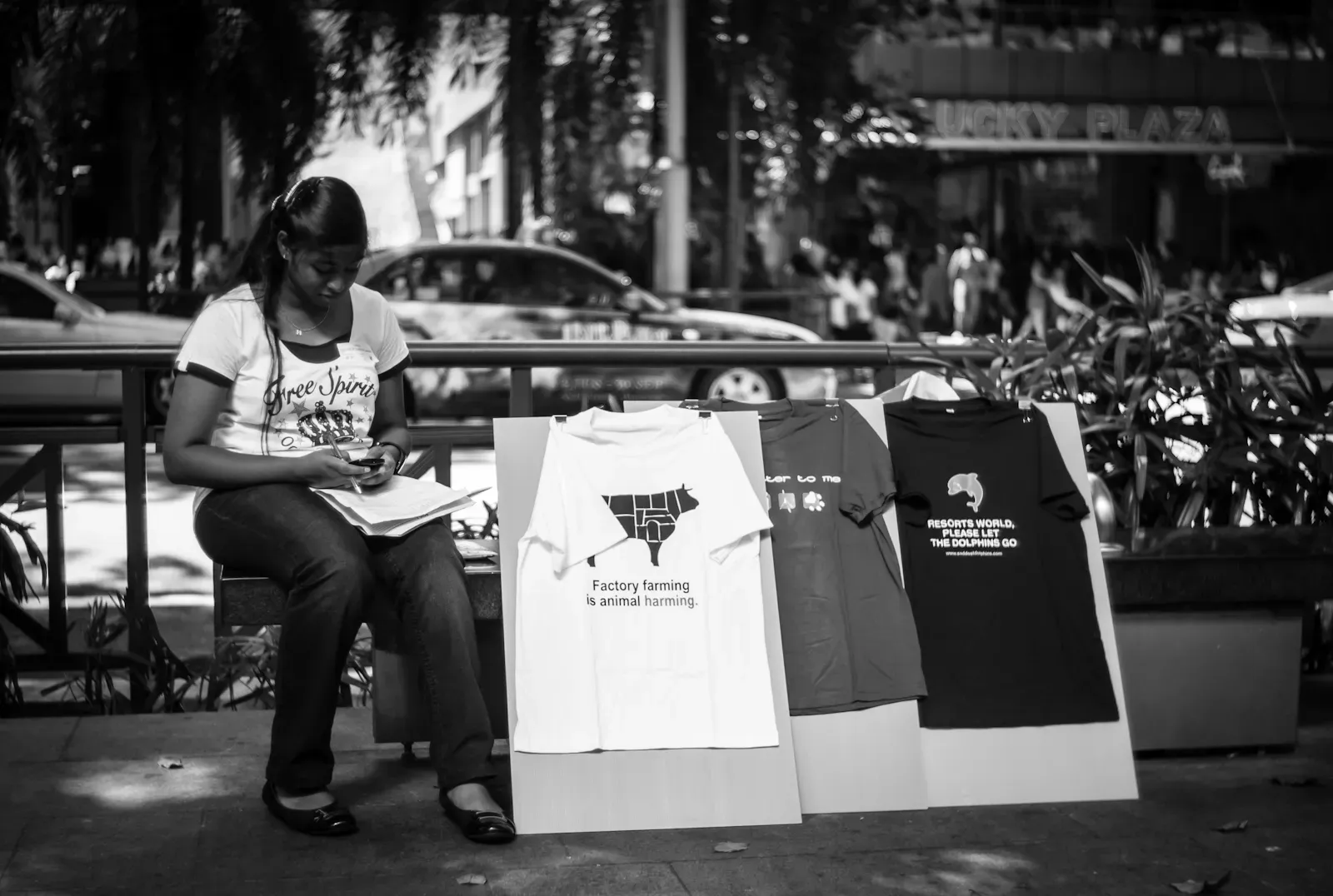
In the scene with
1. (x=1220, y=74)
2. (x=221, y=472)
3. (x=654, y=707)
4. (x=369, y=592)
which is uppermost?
(x=1220, y=74)

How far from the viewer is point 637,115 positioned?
1384 cm

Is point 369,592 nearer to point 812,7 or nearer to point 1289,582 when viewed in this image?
point 1289,582

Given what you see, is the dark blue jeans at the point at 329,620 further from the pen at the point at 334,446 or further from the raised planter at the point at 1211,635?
the raised planter at the point at 1211,635

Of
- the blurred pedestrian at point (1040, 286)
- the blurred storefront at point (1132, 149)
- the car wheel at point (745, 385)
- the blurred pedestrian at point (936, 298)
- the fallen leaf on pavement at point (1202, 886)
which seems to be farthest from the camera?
the blurred storefront at point (1132, 149)

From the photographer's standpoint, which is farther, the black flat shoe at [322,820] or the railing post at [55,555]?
the railing post at [55,555]

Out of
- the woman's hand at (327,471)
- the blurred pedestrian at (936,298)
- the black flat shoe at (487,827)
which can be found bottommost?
the black flat shoe at (487,827)

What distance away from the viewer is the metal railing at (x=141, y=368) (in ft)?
18.3

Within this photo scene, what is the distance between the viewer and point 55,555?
19.1ft

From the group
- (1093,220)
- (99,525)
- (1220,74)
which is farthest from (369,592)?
(1093,220)

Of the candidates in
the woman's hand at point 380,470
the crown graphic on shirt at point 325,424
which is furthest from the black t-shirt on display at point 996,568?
the crown graphic on shirt at point 325,424

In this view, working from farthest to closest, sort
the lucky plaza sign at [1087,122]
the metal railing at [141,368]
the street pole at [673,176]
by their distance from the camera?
the lucky plaza sign at [1087,122] → the street pole at [673,176] → the metal railing at [141,368]

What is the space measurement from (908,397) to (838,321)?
1308 centimetres

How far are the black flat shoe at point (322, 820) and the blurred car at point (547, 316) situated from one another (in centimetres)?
851

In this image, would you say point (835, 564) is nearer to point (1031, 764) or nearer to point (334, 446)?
point (1031, 764)
